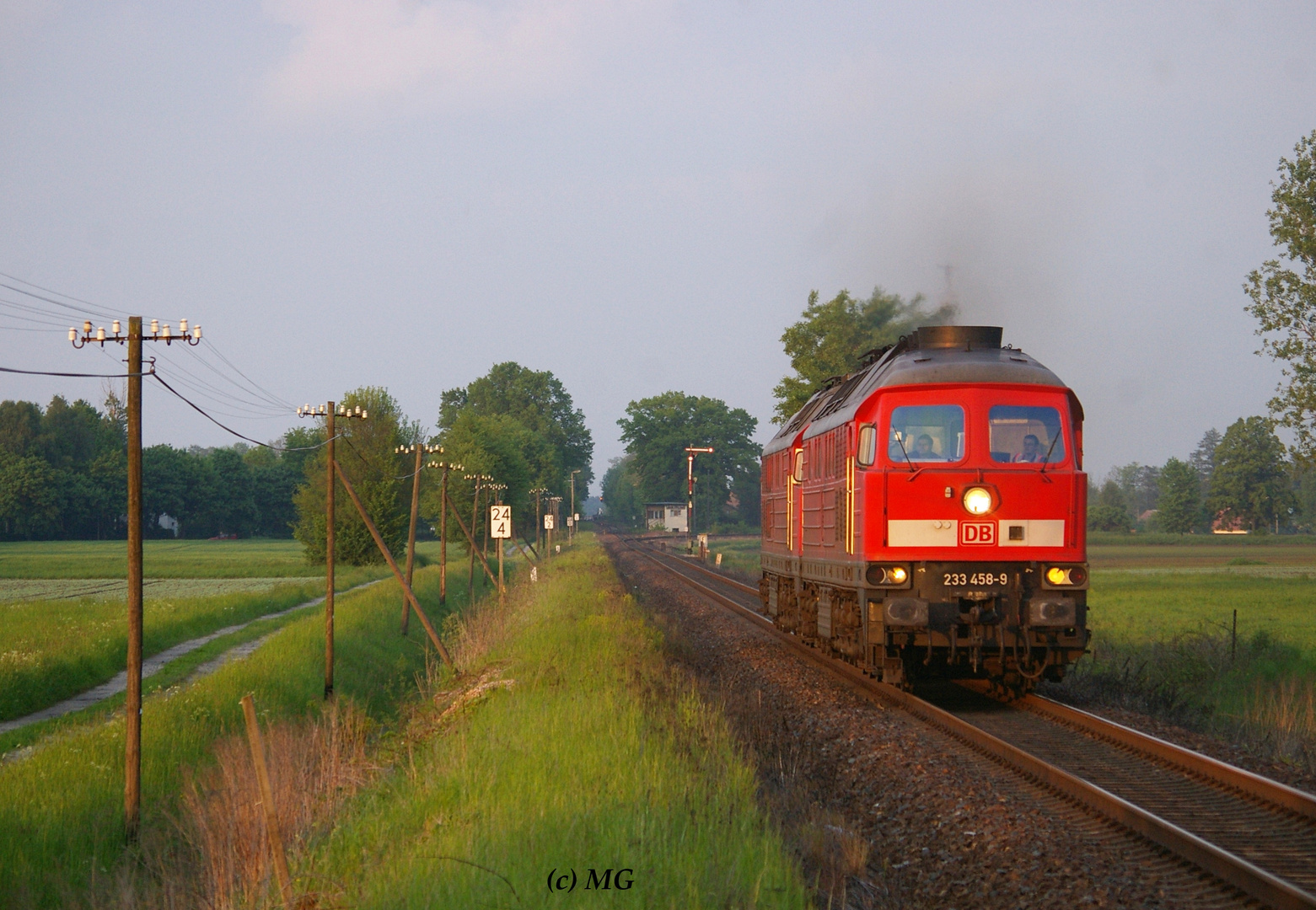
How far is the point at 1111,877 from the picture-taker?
248 inches

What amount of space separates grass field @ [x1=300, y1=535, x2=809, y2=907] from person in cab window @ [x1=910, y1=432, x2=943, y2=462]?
3737 millimetres

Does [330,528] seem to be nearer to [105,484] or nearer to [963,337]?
[963,337]

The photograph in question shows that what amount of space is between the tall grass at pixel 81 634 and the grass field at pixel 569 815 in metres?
12.8

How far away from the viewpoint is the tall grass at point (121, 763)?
1044 cm

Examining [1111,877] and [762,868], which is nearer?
[762,868]

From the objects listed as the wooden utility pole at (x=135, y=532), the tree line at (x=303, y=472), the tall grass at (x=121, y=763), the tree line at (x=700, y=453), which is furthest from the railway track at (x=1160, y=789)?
the tree line at (x=700, y=453)

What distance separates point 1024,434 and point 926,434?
1.11 metres

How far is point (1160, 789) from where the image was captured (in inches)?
324

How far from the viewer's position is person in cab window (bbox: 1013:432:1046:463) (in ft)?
38.7

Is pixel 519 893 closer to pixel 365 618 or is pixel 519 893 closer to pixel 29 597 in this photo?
pixel 365 618

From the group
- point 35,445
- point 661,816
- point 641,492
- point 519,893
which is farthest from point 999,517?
point 641,492

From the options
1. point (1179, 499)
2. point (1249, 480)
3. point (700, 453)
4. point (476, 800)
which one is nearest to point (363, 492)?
point (476, 800)

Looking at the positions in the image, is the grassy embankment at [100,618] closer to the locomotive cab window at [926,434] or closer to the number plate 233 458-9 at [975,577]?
the locomotive cab window at [926,434]

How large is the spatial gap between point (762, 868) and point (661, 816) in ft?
3.54
